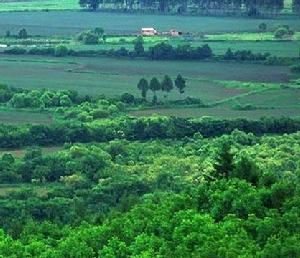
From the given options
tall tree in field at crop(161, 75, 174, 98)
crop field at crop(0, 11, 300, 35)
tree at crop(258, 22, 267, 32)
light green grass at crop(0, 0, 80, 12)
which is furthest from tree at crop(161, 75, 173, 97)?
light green grass at crop(0, 0, 80, 12)

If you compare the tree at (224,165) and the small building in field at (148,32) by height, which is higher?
the tree at (224,165)

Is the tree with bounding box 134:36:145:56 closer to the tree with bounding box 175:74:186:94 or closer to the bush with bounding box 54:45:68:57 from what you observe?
the bush with bounding box 54:45:68:57

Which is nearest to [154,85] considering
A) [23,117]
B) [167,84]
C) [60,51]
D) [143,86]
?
[143,86]

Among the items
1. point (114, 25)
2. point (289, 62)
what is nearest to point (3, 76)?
point (289, 62)

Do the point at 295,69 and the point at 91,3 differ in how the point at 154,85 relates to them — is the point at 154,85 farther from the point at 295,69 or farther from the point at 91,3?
the point at 91,3

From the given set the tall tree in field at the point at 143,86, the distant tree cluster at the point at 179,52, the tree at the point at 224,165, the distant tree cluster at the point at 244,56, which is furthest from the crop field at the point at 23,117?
the tree at the point at 224,165

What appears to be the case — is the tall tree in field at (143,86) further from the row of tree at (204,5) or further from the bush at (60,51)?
the row of tree at (204,5)

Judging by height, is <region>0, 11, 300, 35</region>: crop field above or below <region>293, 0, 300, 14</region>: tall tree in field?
below
